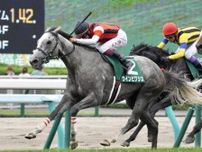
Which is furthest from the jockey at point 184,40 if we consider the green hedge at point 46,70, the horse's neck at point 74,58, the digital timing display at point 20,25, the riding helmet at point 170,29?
the green hedge at point 46,70

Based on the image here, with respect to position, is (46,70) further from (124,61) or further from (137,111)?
(124,61)

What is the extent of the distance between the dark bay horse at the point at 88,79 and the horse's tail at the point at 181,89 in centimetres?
12

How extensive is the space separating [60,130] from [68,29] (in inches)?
412

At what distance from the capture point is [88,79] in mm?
8453

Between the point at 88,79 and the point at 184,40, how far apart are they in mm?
1644

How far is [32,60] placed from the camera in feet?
26.7

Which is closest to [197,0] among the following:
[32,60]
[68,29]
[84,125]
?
[68,29]

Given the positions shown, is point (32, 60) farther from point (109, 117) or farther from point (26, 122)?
point (109, 117)

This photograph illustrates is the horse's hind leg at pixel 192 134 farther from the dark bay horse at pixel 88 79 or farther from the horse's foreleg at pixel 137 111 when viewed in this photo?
the horse's foreleg at pixel 137 111

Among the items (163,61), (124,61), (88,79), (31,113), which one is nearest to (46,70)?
(31,113)

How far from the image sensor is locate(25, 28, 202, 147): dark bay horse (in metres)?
8.27

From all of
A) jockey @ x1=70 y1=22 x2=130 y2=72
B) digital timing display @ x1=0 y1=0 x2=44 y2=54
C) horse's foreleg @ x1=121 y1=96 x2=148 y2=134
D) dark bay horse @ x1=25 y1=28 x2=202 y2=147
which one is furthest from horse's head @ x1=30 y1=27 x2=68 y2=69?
digital timing display @ x1=0 y1=0 x2=44 y2=54

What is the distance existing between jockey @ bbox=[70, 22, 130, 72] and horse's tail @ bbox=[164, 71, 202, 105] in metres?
0.81

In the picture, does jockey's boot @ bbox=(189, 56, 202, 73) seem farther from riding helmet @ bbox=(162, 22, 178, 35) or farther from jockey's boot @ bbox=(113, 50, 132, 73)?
jockey's boot @ bbox=(113, 50, 132, 73)
